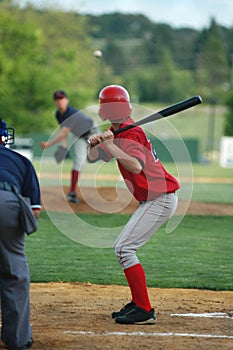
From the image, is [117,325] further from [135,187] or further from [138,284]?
[135,187]

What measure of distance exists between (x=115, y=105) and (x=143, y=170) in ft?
2.09

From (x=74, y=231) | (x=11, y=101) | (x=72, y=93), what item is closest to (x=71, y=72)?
(x=72, y=93)

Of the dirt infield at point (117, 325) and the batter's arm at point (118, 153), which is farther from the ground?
the batter's arm at point (118, 153)

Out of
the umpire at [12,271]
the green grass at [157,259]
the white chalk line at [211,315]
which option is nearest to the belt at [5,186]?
the umpire at [12,271]

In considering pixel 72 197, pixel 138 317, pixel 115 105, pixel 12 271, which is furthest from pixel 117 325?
pixel 72 197

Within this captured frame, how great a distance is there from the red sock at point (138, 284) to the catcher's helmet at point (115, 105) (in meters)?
1.31

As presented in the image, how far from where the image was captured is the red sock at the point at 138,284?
6285 mm

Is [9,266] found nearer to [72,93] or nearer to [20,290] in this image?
[20,290]

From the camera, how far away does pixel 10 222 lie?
17.3 ft

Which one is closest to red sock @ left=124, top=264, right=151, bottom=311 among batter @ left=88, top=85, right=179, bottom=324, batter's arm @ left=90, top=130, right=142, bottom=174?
batter @ left=88, top=85, right=179, bottom=324

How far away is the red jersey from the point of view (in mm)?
6180

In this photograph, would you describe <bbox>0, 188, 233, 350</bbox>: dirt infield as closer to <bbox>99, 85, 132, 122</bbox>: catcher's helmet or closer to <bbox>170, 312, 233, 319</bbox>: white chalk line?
<bbox>170, 312, 233, 319</bbox>: white chalk line

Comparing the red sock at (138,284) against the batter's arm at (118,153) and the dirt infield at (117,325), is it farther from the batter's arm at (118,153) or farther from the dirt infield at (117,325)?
the batter's arm at (118,153)

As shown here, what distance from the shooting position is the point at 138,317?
622 centimetres
